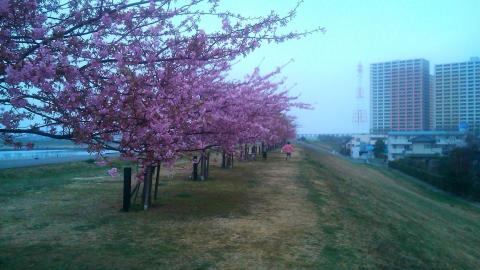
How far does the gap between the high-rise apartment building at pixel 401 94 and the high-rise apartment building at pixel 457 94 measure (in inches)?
111

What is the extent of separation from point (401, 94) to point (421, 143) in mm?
27629

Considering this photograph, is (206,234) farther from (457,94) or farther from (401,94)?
(401,94)

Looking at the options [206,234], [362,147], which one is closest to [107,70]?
[206,234]

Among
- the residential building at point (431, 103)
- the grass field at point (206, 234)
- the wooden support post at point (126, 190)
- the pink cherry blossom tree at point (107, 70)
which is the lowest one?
the grass field at point (206, 234)

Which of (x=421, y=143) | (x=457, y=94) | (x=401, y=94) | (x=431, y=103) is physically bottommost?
(x=421, y=143)

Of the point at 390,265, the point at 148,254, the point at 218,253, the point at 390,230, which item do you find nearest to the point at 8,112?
the point at 148,254

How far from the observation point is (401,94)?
92.8 metres

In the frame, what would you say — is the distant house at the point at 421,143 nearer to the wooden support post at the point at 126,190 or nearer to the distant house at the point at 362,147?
the distant house at the point at 362,147

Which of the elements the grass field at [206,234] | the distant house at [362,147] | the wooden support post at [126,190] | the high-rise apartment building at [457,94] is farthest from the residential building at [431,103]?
the wooden support post at [126,190]

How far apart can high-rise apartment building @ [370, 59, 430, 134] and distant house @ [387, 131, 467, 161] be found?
68.6 ft

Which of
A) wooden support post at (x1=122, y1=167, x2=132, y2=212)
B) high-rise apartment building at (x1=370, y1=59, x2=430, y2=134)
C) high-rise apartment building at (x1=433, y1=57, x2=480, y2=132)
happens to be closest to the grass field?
wooden support post at (x1=122, y1=167, x2=132, y2=212)

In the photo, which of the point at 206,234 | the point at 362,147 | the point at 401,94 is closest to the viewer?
the point at 206,234

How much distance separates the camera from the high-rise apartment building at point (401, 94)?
299 ft

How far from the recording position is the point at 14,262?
6867 millimetres
